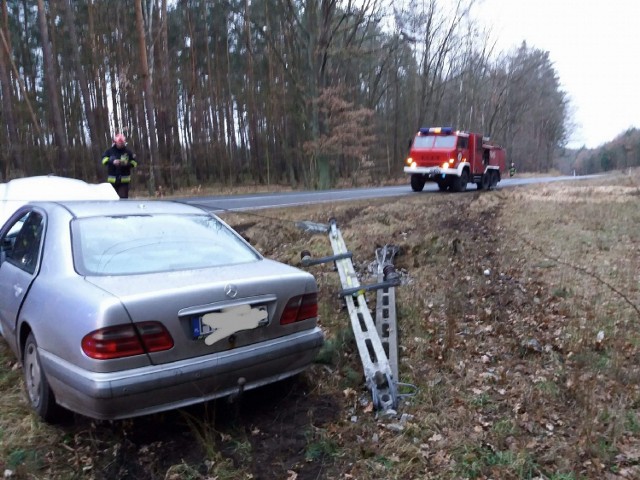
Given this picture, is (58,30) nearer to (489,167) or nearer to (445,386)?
(489,167)

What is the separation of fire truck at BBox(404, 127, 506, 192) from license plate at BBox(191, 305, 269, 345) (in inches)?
608

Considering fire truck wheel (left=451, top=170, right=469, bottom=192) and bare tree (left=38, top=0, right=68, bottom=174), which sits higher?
bare tree (left=38, top=0, right=68, bottom=174)

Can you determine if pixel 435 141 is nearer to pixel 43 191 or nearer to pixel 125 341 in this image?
pixel 43 191

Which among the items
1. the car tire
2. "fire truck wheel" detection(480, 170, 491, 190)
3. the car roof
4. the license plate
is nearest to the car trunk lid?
the license plate

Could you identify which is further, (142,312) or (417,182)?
(417,182)

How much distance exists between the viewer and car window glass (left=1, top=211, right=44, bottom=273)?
3.99 meters

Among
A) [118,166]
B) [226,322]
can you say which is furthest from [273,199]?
[226,322]

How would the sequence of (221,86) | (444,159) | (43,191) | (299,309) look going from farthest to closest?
1. (221,86)
2. (444,159)
3. (43,191)
4. (299,309)

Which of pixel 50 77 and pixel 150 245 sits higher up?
pixel 50 77

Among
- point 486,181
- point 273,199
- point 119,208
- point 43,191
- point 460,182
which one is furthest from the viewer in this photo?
point 486,181

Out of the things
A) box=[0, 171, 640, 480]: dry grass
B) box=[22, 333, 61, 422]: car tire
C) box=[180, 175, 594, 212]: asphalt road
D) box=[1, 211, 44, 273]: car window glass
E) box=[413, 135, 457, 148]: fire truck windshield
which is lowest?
box=[0, 171, 640, 480]: dry grass

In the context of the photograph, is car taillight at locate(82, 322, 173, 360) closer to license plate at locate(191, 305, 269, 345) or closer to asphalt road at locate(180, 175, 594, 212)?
license plate at locate(191, 305, 269, 345)

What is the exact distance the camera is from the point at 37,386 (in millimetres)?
3602

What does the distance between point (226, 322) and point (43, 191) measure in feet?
17.6
